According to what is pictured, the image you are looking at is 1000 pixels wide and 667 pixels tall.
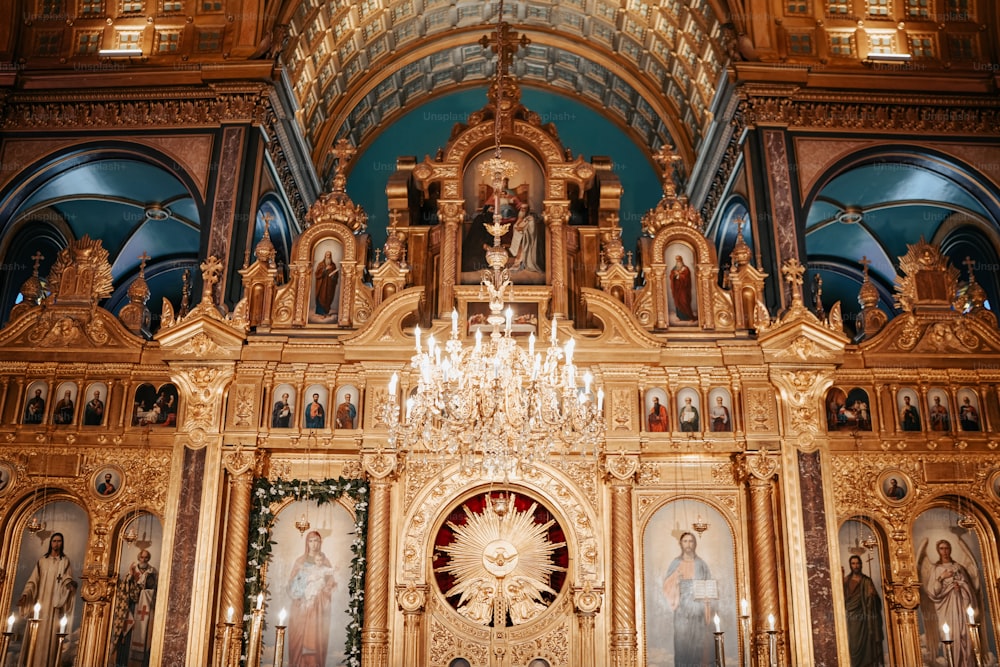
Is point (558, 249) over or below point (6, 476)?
over

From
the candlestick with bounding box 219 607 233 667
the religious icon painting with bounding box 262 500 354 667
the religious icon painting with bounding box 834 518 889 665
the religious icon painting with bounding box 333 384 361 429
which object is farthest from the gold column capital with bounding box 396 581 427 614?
the religious icon painting with bounding box 834 518 889 665

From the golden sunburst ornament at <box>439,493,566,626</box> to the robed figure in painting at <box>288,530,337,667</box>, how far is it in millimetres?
1710

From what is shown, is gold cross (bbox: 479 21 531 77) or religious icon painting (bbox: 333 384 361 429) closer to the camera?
religious icon painting (bbox: 333 384 361 429)

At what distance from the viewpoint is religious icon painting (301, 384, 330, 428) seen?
14727 mm

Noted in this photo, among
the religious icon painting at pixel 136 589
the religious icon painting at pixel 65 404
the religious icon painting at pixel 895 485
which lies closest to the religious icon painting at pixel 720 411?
the religious icon painting at pixel 895 485

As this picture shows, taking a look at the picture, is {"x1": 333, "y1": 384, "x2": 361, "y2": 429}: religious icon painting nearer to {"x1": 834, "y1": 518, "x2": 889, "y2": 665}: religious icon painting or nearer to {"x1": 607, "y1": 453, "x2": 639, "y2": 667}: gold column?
{"x1": 607, "y1": 453, "x2": 639, "y2": 667}: gold column

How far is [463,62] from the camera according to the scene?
23.4m

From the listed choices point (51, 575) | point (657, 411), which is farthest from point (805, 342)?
point (51, 575)

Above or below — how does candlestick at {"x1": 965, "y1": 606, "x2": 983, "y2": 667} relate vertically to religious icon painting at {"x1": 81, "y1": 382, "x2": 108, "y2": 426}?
below

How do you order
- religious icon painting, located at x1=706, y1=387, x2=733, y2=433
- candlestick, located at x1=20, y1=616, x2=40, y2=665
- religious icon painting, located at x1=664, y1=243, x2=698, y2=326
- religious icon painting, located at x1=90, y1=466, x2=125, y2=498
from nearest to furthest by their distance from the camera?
candlestick, located at x1=20, y1=616, x2=40, y2=665 → religious icon painting, located at x1=90, y1=466, x2=125, y2=498 → religious icon painting, located at x1=706, y1=387, x2=733, y2=433 → religious icon painting, located at x1=664, y1=243, x2=698, y2=326

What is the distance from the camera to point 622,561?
13.8m

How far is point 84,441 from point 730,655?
988 centimetres

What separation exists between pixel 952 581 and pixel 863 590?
1.28m

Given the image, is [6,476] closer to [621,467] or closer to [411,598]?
[411,598]
